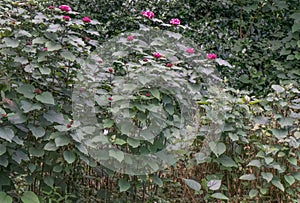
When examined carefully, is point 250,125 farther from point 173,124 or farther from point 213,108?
point 173,124

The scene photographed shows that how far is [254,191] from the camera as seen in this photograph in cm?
285

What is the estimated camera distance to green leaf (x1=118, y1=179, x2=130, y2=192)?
246cm

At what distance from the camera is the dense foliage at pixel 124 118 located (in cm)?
237

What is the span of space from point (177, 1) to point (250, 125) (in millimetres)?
2924

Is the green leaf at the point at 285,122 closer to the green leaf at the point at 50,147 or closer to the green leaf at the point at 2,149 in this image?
the green leaf at the point at 50,147

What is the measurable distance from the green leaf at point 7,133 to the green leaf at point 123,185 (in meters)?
0.63

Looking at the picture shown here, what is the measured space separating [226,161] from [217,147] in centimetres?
11

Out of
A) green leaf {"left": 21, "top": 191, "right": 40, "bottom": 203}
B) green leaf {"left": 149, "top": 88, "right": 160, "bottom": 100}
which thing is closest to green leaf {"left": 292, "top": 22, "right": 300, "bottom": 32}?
green leaf {"left": 149, "top": 88, "right": 160, "bottom": 100}

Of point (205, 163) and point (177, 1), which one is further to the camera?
point (177, 1)

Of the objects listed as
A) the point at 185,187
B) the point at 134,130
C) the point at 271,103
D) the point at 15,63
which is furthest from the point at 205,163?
the point at 15,63

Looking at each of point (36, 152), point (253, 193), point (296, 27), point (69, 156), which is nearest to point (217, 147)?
point (253, 193)

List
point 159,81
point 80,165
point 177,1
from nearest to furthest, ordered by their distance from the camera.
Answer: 1. point 159,81
2. point 80,165
3. point 177,1

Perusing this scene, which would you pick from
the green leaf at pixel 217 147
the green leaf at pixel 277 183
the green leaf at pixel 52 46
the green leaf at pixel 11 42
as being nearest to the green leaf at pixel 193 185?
the green leaf at pixel 217 147

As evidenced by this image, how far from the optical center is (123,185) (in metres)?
2.48
